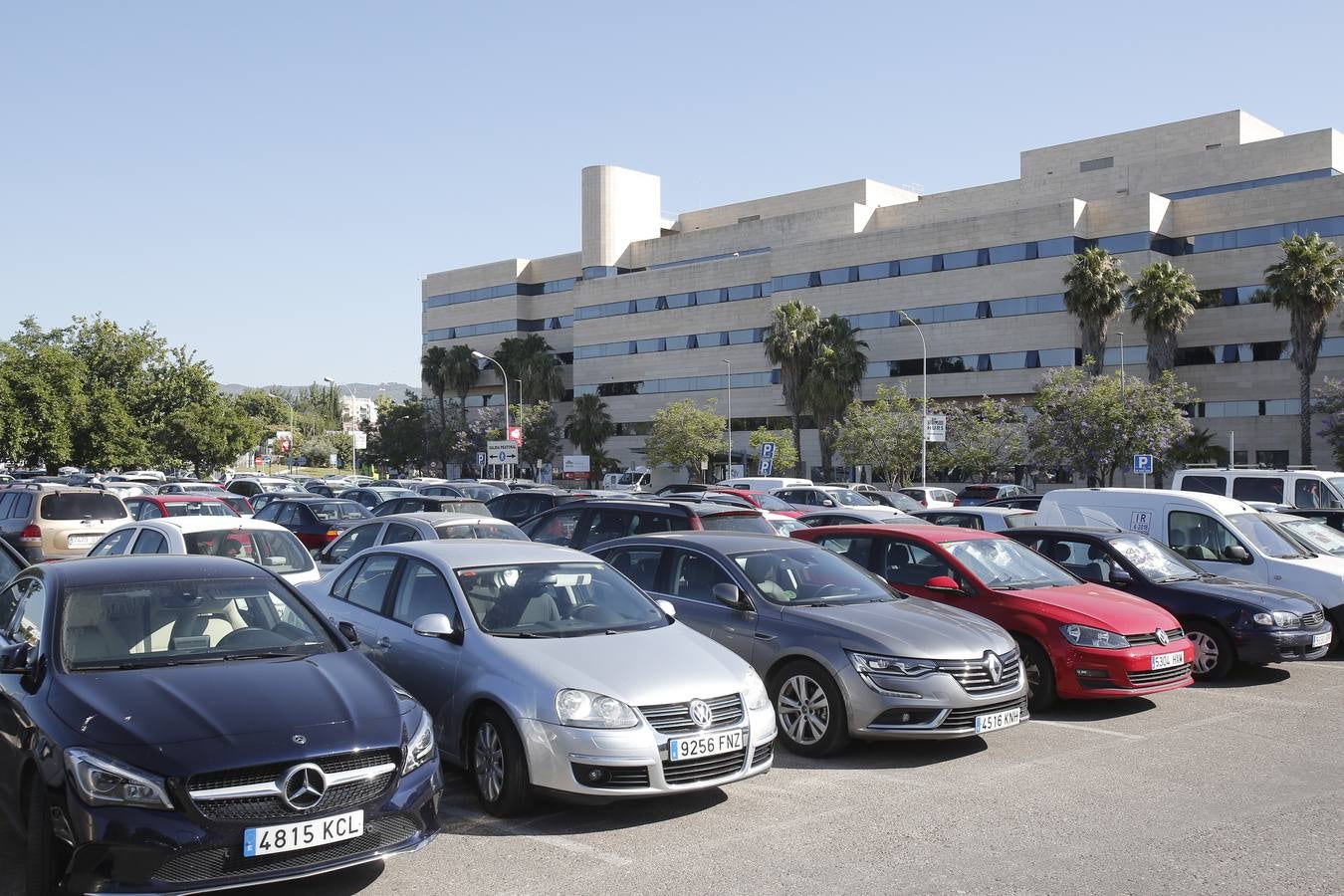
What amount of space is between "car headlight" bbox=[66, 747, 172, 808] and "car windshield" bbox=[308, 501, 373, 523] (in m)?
15.0

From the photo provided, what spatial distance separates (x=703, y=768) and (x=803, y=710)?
6.15ft

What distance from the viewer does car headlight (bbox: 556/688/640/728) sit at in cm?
609

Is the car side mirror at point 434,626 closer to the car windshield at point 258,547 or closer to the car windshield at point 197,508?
the car windshield at point 258,547

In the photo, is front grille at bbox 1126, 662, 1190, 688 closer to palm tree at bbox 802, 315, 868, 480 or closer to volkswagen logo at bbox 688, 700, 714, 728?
volkswagen logo at bbox 688, 700, 714, 728

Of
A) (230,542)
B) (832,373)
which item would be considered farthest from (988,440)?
(230,542)

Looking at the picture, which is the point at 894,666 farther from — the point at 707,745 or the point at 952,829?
the point at 707,745

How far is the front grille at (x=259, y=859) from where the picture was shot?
14.9 feet

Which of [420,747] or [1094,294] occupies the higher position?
[1094,294]

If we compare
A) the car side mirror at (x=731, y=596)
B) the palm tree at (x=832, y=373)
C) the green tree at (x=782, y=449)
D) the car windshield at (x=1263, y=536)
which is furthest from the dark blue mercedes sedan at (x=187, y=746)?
the green tree at (x=782, y=449)

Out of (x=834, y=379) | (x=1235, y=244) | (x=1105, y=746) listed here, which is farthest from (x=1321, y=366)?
(x=1105, y=746)

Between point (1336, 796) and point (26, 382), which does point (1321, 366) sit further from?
point (26, 382)

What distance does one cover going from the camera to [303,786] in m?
4.79

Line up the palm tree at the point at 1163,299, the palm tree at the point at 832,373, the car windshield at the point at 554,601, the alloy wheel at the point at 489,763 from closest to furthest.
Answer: the alloy wheel at the point at 489,763 → the car windshield at the point at 554,601 → the palm tree at the point at 1163,299 → the palm tree at the point at 832,373

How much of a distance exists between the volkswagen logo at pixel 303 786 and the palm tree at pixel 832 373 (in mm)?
54143
